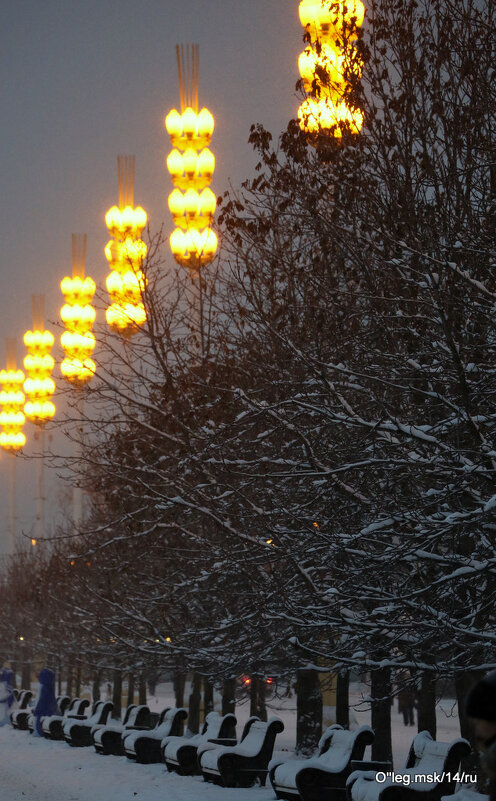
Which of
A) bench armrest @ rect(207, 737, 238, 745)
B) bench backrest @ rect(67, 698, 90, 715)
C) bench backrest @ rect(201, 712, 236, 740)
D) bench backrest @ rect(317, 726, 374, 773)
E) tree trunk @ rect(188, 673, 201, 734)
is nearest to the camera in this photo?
bench backrest @ rect(317, 726, 374, 773)

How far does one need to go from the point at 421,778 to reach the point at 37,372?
45203 millimetres

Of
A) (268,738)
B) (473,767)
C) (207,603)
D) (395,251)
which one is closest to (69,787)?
(268,738)

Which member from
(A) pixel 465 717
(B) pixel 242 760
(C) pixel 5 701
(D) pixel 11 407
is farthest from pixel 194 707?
(D) pixel 11 407

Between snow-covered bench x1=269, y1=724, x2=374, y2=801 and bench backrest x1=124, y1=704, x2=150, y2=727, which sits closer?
snow-covered bench x1=269, y1=724, x2=374, y2=801

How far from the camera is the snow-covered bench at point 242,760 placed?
1656 cm

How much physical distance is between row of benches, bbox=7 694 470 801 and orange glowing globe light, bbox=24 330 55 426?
3017cm

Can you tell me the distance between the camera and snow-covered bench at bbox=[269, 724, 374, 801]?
13758 mm

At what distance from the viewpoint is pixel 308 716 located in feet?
63.6

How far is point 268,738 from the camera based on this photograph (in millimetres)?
17125

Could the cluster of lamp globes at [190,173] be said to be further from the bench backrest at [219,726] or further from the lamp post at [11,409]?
the lamp post at [11,409]

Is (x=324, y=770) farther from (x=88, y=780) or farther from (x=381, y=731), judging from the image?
(x=88, y=780)

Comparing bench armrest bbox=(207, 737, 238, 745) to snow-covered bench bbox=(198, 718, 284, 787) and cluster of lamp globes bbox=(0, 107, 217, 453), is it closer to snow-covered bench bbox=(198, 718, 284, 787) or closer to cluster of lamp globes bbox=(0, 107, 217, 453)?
snow-covered bench bbox=(198, 718, 284, 787)

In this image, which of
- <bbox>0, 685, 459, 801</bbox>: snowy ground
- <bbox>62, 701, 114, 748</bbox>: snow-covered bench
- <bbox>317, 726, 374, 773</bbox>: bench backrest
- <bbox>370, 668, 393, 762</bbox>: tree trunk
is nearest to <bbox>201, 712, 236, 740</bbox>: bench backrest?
<bbox>0, 685, 459, 801</bbox>: snowy ground

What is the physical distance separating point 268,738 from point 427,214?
901cm
